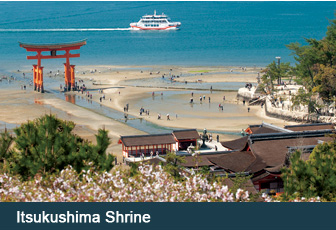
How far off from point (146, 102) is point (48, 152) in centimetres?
4694

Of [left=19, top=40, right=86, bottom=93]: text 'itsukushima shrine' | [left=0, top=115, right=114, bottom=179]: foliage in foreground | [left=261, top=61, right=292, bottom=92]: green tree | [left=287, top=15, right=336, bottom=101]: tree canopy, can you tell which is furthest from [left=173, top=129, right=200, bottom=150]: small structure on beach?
[left=19, top=40, right=86, bottom=93]: text 'itsukushima shrine'

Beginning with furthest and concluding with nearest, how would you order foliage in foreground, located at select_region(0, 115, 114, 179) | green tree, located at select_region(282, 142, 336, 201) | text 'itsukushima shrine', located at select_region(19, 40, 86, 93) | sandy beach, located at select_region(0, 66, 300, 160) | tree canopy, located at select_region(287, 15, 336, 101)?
text 'itsukushima shrine', located at select_region(19, 40, 86, 93)
tree canopy, located at select_region(287, 15, 336, 101)
sandy beach, located at select_region(0, 66, 300, 160)
green tree, located at select_region(282, 142, 336, 201)
foliage in foreground, located at select_region(0, 115, 114, 179)

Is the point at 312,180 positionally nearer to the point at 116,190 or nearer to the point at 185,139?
the point at 116,190

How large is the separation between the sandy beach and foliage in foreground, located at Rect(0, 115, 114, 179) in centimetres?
2144

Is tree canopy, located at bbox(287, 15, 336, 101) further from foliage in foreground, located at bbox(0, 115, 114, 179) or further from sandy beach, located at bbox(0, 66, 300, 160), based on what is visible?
foliage in foreground, located at bbox(0, 115, 114, 179)

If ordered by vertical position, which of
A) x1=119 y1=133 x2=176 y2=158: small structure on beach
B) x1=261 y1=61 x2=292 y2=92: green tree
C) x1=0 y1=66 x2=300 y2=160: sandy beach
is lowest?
x1=119 y1=133 x2=176 y2=158: small structure on beach

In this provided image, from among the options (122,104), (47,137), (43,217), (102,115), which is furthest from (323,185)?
(122,104)

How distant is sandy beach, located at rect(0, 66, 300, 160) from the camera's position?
53.7 m

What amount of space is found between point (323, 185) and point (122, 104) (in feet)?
153

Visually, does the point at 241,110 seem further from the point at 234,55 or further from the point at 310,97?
the point at 234,55

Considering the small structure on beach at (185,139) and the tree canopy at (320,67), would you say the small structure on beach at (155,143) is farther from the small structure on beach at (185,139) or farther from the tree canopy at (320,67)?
the tree canopy at (320,67)

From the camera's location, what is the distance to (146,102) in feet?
217

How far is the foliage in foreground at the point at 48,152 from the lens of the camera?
1938 centimetres

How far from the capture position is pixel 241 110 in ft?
201
